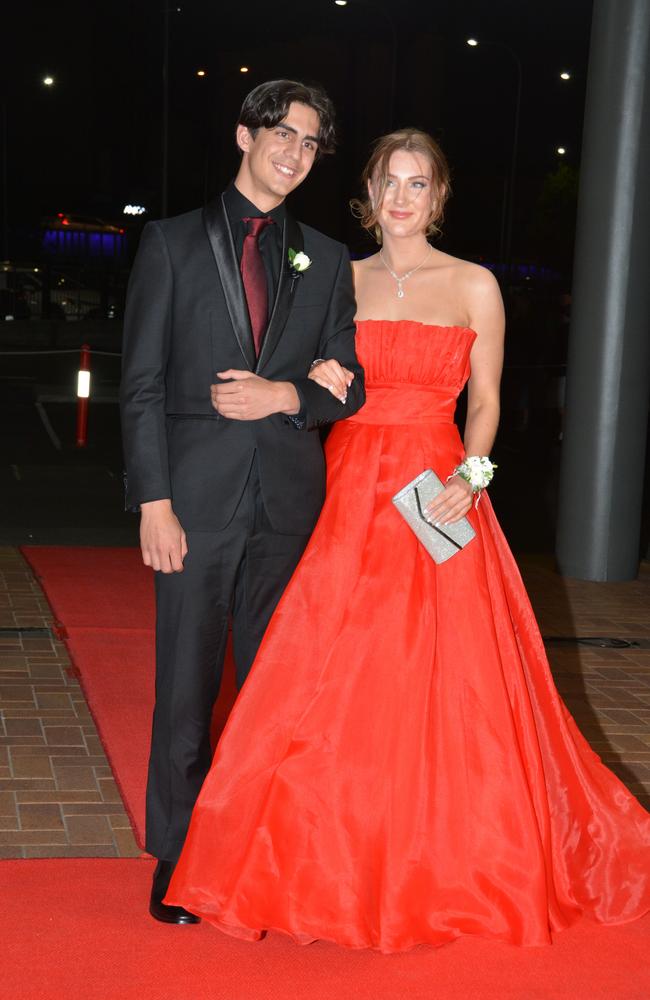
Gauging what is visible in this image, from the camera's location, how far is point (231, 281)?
127 inches

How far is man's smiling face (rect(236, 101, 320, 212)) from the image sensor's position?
10.6ft

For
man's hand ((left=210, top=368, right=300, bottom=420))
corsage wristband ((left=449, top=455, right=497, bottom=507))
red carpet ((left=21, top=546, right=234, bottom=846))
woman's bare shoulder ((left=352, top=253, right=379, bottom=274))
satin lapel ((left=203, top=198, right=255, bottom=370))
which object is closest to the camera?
man's hand ((left=210, top=368, right=300, bottom=420))

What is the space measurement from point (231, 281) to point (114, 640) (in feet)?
11.3

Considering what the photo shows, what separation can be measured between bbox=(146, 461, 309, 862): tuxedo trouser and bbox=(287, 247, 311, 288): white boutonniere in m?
0.51

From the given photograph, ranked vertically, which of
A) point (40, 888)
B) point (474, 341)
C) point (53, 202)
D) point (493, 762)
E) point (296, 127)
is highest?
point (53, 202)

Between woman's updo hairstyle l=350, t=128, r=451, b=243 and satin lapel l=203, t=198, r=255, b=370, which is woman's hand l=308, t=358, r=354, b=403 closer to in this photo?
satin lapel l=203, t=198, r=255, b=370

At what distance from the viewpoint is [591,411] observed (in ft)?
27.2

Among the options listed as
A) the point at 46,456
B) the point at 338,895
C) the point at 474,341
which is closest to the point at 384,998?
the point at 338,895

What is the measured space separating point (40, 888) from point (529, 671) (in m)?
1.48

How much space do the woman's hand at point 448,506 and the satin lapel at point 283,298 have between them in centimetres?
59

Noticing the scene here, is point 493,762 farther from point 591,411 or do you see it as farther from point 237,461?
point 591,411

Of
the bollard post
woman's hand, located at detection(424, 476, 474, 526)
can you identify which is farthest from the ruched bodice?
the bollard post

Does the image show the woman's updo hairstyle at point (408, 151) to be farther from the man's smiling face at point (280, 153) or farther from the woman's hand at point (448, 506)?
the woman's hand at point (448, 506)

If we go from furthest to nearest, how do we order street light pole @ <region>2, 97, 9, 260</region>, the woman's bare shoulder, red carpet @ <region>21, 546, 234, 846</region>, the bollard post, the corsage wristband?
1. street light pole @ <region>2, 97, 9, 260</region>
2. the bollard post
3. red carpet @ <region>21, 546, 234, 846</region>
4. the woman's bare shoulder
5. the corsage wristband
